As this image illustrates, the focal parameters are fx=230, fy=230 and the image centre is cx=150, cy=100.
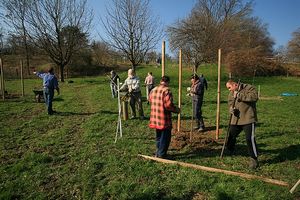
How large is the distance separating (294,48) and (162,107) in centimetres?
4167

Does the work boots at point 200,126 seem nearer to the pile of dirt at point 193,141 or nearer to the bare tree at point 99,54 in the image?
the pile of dirt at point 193,141

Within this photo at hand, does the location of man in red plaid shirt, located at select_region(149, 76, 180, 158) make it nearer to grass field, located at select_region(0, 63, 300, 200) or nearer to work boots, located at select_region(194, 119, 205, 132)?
grass field, located at select_region(0, 63, 300, 200)

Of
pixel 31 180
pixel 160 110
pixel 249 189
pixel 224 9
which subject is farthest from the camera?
pixel 224 9

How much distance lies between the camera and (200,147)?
6.51 metres

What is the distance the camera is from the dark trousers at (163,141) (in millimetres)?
5457

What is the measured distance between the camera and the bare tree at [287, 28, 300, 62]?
3788 centimetres

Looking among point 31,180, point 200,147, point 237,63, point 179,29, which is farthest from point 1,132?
point 237,63

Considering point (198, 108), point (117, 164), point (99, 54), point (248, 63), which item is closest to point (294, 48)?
point (248, 63)

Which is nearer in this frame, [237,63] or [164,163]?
[164,163]

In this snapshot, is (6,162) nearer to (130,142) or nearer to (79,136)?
(79,136)

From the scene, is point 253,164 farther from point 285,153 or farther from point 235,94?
point 235,94

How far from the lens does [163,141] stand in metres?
5.55

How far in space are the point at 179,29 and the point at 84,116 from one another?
20.0 meters

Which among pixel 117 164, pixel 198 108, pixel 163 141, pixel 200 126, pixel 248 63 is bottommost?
pixel 117 164
